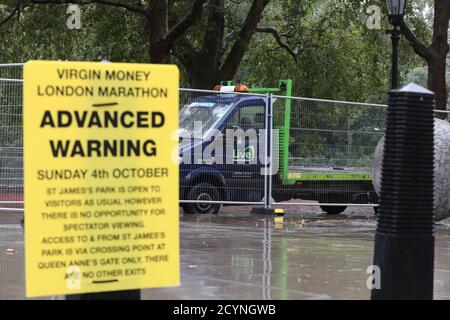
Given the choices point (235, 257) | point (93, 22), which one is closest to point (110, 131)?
point (235, 257)

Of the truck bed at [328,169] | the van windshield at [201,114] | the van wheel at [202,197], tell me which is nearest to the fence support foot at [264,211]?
the van wheel at [202,197]

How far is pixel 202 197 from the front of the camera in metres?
16.6

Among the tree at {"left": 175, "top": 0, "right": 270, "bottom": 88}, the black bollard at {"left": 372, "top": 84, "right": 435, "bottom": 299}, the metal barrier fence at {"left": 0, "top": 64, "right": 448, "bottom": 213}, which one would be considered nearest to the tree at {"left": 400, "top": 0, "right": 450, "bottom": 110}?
the metal barrier fence at {"left": 0, "top": 64, "right": 448, "bottom": 213}

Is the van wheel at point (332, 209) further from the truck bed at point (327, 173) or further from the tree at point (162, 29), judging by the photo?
the tree at point (162, 29)

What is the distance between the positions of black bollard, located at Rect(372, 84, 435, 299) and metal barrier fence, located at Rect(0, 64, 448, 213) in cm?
984

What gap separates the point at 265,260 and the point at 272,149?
7.57 meters

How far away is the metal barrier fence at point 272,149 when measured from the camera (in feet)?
53.9

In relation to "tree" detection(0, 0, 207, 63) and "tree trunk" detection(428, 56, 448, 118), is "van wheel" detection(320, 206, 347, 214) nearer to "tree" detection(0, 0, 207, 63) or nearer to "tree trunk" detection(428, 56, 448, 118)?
"tree trunk" detection(428, 56, 448, 118)

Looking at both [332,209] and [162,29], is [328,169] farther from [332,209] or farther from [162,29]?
[162,29]

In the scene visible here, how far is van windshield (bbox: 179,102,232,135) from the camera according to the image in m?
16.3

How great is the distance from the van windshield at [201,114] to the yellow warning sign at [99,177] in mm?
10876

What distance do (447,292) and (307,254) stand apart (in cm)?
275

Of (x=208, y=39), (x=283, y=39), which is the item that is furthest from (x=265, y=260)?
(x=283, y=39)
